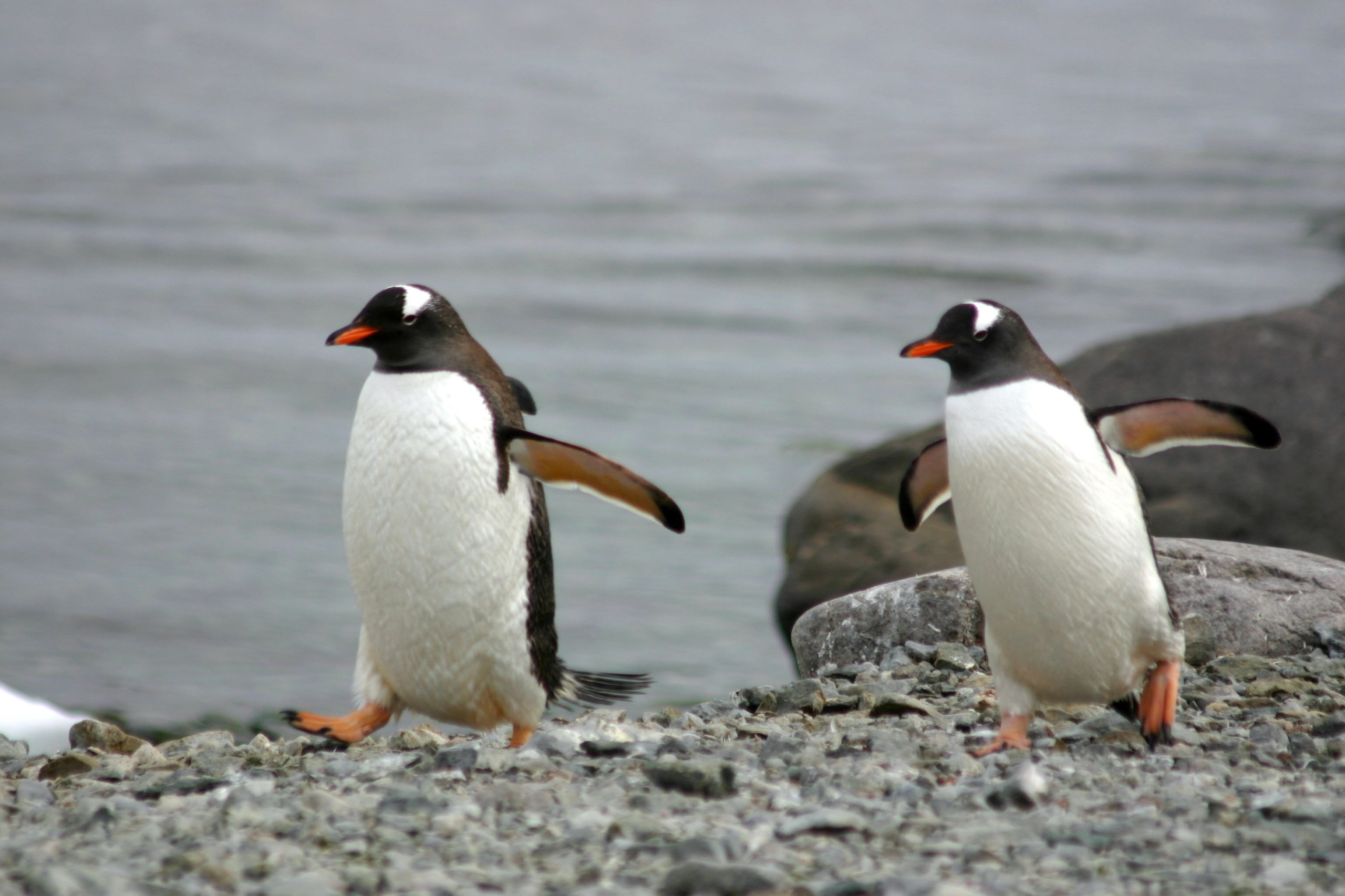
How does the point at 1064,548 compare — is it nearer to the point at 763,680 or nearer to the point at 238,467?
the point at 763,680

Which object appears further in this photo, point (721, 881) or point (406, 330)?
point (406, 330)

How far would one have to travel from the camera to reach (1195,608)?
5.18 m

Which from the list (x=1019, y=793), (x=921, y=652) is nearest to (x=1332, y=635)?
(x=921, y=652)

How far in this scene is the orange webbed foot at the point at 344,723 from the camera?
4336mm

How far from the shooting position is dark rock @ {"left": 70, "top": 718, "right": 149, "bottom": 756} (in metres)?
4.82

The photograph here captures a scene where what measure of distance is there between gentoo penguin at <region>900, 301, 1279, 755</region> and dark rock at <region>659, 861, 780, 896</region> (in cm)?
155

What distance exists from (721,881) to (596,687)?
89.2 inches

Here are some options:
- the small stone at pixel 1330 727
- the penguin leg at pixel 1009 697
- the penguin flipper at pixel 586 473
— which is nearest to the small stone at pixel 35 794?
the penguin flipper at pixel 586 473

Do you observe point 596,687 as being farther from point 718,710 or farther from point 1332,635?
point 1332,635

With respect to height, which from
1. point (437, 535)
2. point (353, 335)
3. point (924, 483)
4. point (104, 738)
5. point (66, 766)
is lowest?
point (104, 738)

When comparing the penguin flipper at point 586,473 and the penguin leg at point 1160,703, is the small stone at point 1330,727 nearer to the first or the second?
the penguin leg at point 1160,703

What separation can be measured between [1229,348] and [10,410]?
11.4 m

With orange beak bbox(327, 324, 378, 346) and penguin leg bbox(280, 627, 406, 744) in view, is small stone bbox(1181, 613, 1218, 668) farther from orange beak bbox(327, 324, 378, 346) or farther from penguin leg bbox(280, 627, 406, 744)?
orange beak bbox(327, 324, 378, 346)

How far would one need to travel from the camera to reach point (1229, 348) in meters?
7.14
